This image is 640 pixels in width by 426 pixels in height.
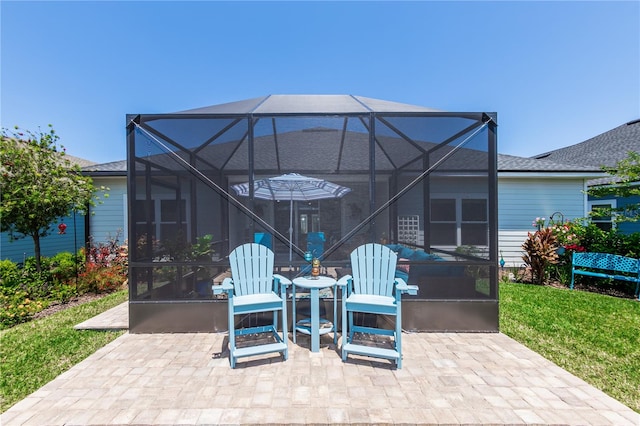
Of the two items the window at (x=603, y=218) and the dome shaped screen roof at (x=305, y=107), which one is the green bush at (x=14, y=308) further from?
the window at (x=603, y=218)

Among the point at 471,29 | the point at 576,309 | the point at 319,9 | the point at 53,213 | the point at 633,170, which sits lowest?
the point at 576,309

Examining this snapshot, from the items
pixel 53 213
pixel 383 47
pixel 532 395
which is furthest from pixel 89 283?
pixel 383 47

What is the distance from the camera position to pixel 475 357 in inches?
120

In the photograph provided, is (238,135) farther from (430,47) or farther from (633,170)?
(633,170)

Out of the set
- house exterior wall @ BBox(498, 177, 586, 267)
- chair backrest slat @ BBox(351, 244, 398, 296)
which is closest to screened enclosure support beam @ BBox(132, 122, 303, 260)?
chair backrest slat @ BBox(351, 244, 398, 296)

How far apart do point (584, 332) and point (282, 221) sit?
174 inches

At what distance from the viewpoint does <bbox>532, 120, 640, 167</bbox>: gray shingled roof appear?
9.93 m

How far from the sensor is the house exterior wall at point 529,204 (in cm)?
848

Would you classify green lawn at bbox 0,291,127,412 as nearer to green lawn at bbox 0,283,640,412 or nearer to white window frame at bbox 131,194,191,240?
green lawn at bbox 0,283,640,412

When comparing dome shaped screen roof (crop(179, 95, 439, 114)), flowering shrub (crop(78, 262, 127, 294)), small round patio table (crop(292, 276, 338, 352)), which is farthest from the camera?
flowering shrub (crop(78, 262, 127, 294))

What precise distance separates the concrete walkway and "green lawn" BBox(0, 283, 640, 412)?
230 mm

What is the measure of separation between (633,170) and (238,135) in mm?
8065

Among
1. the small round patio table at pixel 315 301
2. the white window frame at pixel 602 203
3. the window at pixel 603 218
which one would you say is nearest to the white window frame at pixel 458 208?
the small round patio table at pixel 315 301

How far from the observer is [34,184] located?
5422 millimetres
